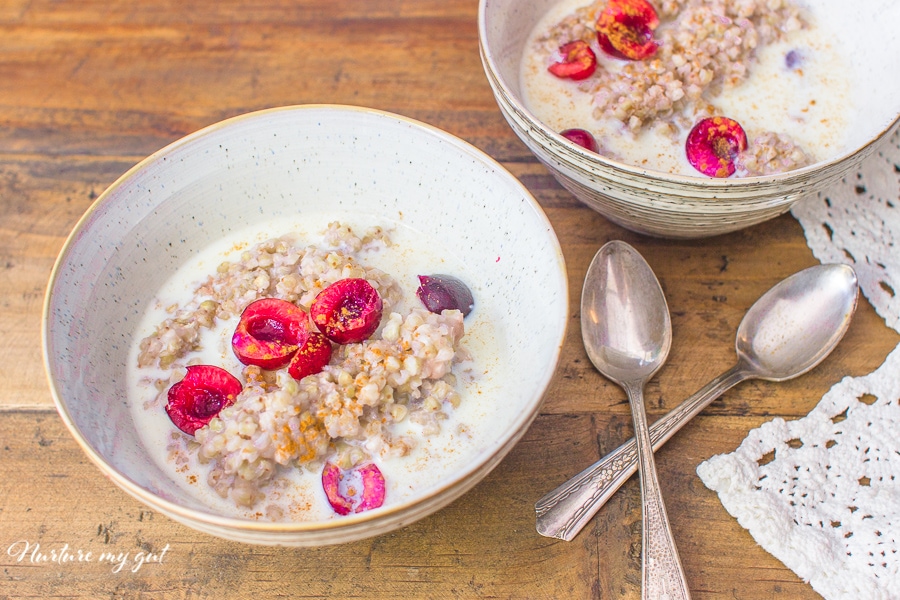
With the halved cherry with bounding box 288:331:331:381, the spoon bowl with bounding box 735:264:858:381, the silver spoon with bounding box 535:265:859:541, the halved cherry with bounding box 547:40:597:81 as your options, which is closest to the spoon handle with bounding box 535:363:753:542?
the silver spoon with bounding box 535:265:859:541

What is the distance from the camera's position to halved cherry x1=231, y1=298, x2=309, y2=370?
0.97 metres

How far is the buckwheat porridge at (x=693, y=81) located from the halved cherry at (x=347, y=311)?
1.58ft

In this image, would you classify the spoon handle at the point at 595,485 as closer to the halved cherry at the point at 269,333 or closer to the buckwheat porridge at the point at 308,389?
the buckwheat porridge at the point at 308,389

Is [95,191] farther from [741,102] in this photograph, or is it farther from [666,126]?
[741,102]

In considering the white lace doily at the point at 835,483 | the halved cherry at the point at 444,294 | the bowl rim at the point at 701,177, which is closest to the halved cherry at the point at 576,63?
the bowl rim at the point at 701,177

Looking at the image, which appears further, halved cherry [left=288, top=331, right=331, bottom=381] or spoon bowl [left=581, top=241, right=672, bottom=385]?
spoon bowl [left=581, top=241, right=672, bottom=385]

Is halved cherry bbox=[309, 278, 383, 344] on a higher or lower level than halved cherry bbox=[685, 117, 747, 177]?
lower

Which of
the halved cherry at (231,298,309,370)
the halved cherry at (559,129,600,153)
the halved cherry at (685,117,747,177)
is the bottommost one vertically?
the halved cherry at (231,298,309,370)

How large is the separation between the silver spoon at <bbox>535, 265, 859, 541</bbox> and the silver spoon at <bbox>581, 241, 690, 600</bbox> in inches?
1.5

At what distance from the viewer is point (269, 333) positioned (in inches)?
39.7

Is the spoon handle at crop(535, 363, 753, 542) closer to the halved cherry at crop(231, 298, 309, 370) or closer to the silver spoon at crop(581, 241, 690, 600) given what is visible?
the silver spoon at crop(581, 241, 690, 600)

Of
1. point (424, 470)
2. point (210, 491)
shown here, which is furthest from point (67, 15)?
point (424, 470)

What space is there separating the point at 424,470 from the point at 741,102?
0.82 metres

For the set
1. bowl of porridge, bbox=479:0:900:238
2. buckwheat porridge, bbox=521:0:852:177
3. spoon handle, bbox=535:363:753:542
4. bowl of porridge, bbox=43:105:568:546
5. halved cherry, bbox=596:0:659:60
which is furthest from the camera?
halved cherry, bbox=596:0:659:60
